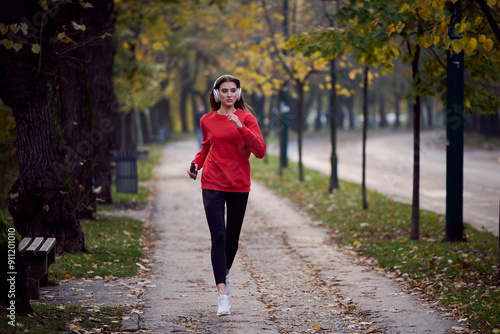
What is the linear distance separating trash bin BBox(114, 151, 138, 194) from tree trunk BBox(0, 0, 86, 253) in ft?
26.2

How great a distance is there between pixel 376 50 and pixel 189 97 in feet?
181

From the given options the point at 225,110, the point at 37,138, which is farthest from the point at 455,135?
the point at 37,138

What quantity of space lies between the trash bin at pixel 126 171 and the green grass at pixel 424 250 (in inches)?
156

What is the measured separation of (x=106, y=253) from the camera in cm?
910

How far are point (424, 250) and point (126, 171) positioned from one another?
9291mm

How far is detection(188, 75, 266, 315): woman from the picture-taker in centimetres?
595

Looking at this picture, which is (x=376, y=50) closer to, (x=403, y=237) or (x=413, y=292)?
(x=403, y=237)

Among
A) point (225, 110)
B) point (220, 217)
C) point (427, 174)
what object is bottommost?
point (427, 174)

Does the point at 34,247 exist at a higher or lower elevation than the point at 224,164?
lower

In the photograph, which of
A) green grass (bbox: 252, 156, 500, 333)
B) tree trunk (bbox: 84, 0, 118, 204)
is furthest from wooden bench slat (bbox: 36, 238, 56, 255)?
tree trunk (bbox: 84, 0, 118, 204)

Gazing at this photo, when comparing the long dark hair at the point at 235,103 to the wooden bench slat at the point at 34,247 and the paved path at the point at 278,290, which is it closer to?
the paved path at the point at 278,290

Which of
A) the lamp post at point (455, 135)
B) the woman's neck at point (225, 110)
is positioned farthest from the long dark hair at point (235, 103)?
the lamp post at point (455, 135)

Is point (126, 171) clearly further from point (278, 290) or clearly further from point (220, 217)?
point (220, 217)

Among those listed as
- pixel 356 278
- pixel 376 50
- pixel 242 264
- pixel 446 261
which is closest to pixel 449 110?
pixel 376 50
